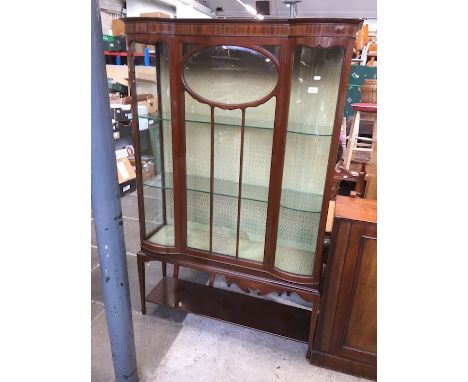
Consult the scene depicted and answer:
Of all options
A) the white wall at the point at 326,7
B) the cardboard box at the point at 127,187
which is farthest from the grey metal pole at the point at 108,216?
the white wall at the point at 326,7

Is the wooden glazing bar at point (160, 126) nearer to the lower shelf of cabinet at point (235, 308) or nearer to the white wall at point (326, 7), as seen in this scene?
the lower shelf of cabinet at point (235, 308)

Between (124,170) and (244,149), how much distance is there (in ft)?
7.29

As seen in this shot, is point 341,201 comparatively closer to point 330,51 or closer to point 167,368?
point 330,51

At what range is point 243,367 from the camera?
1.49 meters

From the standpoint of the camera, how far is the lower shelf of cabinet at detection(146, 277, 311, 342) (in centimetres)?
158

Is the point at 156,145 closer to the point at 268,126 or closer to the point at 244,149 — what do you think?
the point at 244,149

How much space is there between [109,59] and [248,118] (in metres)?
4.31

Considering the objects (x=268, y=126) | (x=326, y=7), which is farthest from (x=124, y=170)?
(x=326, y=7)

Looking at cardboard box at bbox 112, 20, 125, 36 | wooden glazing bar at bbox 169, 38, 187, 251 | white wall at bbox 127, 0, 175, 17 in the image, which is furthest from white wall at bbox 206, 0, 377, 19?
wooden glazing bar at bbox 169, 38, 187, 251

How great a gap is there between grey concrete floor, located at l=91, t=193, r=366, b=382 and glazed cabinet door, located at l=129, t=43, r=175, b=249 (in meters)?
0.06

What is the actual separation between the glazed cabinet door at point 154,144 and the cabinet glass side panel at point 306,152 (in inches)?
20.2

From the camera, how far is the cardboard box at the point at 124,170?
10.6ft

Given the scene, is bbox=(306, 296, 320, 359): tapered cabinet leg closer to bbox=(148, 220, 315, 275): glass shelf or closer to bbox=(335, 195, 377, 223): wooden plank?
bbox=(148, 220, 315, 275): glass shelf
